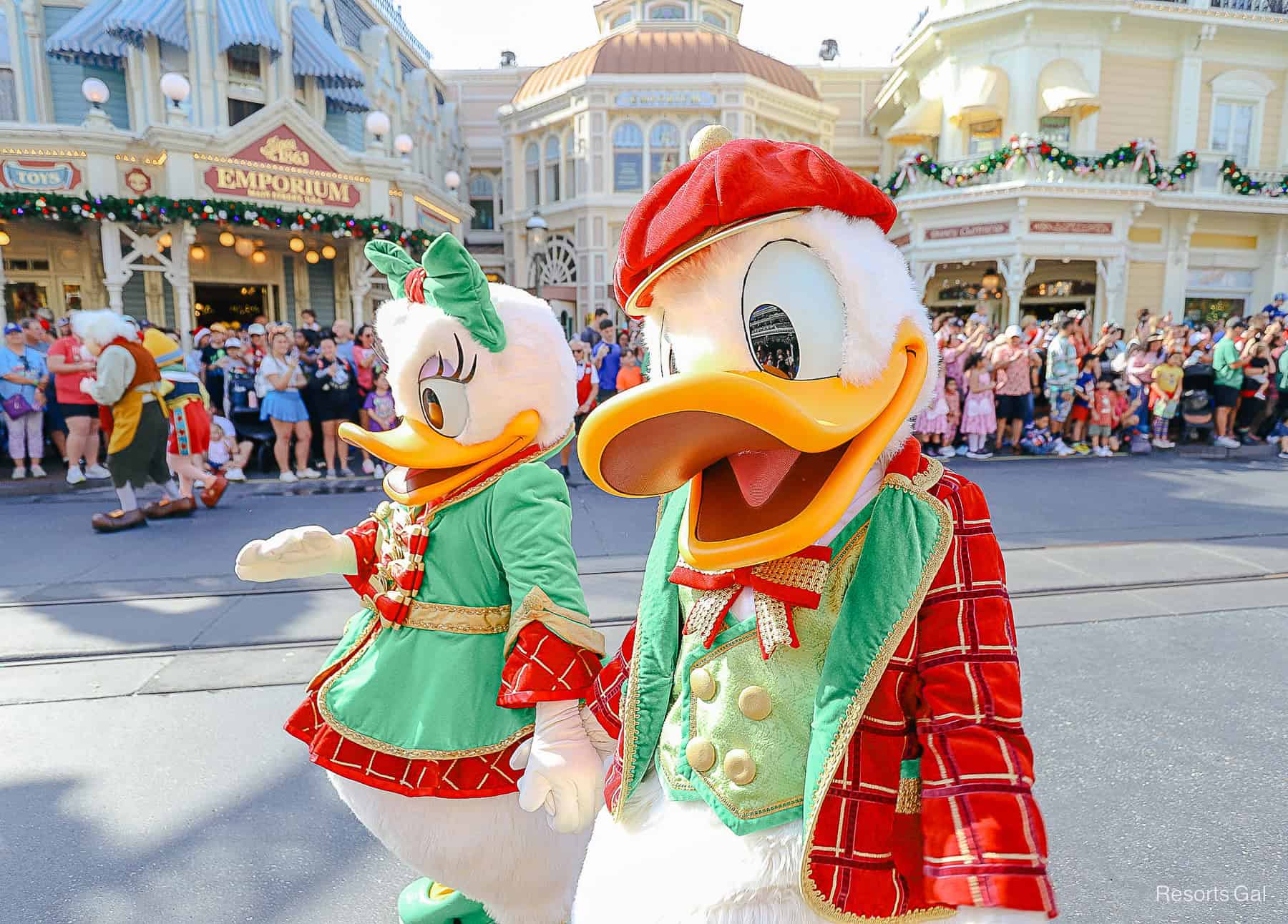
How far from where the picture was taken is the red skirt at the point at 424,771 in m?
1.49

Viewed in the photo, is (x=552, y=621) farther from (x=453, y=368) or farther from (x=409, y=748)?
(x=453, y=368)

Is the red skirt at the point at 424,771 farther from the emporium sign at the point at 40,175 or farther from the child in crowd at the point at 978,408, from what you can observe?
the emporium sign at the point at 40,175

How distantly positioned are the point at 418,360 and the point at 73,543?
4735 mm

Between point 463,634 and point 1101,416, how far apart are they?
9.14m

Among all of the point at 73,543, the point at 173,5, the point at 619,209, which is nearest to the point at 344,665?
the point at 73,543

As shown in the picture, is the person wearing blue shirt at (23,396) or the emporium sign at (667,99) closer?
the person wearing blue shirt at (23,396)

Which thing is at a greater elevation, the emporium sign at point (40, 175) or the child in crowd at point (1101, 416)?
the emporium sign at point (40, 175)

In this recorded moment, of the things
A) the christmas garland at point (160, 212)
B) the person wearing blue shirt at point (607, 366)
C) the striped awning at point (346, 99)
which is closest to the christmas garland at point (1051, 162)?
the person wearing blue shirt at point (607, 366)

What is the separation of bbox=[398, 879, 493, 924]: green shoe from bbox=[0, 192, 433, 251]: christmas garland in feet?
39.3

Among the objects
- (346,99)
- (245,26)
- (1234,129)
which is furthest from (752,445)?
(1234,129)

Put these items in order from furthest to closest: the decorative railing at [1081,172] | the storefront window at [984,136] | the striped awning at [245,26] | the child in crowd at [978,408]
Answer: the storefront window at [984,136] → the decorative railing at [1081,172] → the striped awning at [245,26] → the child in crowd at [978,408]

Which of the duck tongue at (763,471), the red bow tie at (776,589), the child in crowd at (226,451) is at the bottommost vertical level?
the child in crowd at (226,451)

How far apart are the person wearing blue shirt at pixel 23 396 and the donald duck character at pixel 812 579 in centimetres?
796

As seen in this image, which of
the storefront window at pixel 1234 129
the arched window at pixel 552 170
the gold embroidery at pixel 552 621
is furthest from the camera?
the arched window at pixel 552 170
